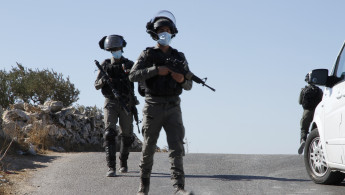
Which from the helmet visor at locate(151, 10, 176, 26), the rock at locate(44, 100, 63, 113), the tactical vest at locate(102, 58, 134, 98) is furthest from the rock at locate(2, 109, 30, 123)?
the helmet visor at locate(151, 10, 176, 26)

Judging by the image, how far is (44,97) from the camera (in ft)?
79.8

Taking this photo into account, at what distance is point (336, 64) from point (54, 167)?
19.5 feet

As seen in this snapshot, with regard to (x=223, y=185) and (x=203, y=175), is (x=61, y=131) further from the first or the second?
(x=223, y=185)

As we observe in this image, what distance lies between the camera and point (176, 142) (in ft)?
23.4

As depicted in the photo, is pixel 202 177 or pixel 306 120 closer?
pixel 202 177

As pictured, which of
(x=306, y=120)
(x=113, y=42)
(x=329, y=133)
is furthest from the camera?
(x=306, y=120)

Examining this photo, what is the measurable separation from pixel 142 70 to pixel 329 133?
2518 millimetres

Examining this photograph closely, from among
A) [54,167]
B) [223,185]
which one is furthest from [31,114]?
[223,185]

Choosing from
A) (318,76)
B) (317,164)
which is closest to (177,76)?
(318,76)

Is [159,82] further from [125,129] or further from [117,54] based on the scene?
[125,129]

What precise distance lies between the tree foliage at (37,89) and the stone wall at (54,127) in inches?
206

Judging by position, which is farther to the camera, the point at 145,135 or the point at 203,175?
the point at 203,175

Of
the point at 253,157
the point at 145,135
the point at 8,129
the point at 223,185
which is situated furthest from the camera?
the point at 8,129

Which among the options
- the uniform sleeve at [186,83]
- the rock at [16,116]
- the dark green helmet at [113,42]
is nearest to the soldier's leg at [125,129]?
the dark green helmet at [113,42]
